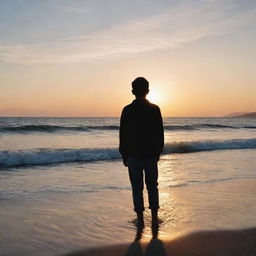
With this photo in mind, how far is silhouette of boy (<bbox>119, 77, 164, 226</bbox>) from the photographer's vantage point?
15.2ft

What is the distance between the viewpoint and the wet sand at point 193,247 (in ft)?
12.4

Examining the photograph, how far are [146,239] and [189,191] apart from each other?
3210 mm

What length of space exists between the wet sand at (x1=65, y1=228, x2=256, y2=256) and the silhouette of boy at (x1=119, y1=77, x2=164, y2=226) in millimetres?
847

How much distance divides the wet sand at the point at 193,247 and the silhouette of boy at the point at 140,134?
85 cm

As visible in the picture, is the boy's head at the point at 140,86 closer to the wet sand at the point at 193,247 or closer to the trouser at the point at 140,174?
the trouser at the point at 140,174

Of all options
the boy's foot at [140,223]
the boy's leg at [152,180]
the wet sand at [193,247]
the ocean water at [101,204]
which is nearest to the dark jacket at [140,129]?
the boy's leg at [152,180]

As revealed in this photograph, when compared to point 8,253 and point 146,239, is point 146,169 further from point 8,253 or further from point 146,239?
point 8,253

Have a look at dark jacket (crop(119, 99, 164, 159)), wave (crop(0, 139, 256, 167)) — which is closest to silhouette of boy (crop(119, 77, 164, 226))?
dark jacket (crop(119, 99, 164, 159))

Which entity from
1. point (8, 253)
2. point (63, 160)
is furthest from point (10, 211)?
point (63, 160)

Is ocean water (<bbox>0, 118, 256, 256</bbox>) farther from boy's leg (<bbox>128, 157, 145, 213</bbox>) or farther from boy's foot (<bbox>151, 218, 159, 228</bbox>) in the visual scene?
boy's leg (<bbox>128, 157, 145, 213</bbox>)

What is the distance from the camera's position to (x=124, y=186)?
7.78 meters

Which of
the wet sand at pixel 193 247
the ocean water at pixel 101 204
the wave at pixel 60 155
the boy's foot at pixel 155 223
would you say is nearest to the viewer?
the wet sand at pixel 193 247

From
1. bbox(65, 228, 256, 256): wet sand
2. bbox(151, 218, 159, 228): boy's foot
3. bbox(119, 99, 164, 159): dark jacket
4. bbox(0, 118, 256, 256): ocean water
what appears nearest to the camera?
bbox(65, 228, 256, 256): wet sand

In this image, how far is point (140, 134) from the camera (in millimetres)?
4652
